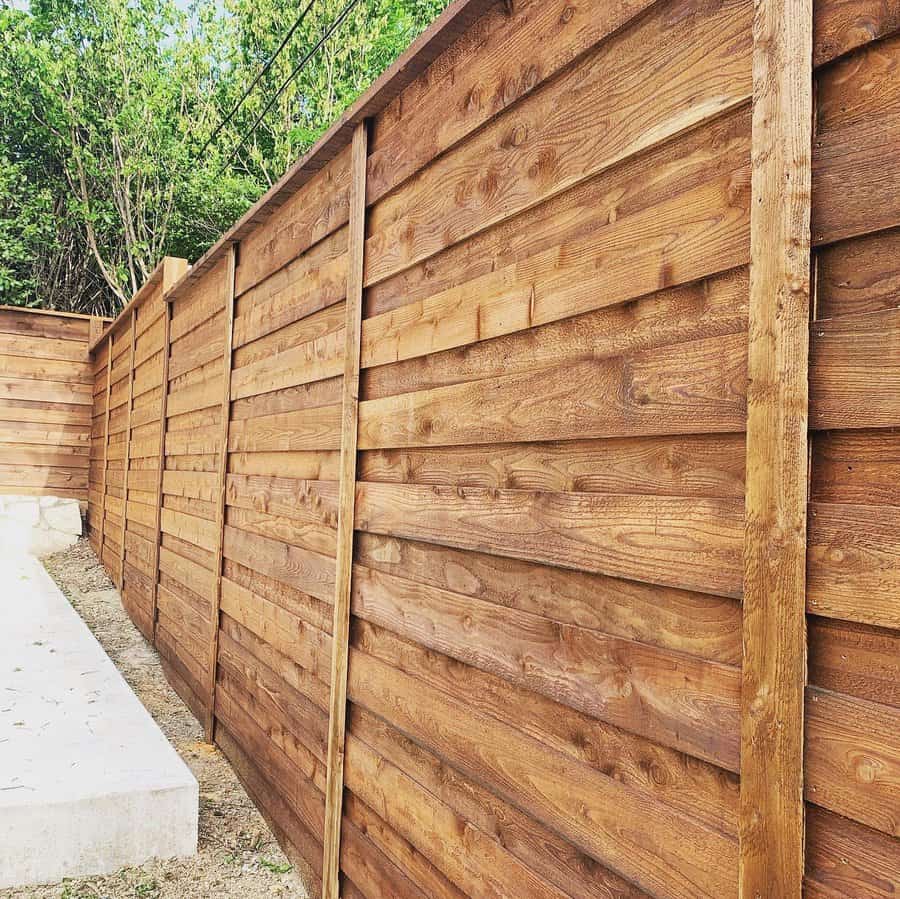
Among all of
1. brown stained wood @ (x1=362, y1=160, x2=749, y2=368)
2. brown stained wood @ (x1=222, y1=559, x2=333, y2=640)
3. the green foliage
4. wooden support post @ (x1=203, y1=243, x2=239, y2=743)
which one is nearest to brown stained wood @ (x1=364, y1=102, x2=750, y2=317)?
brown stained wood @ (x1=362, y1=160, x2=749, y2=368)

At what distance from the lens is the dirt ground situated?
2908mm

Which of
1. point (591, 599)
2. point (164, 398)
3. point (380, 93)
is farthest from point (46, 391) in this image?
point (591, 599)

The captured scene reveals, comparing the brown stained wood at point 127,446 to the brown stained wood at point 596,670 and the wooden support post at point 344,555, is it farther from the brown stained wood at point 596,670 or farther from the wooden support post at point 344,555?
the brown stained wood at point 596,670

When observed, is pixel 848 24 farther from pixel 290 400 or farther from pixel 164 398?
pixel 164 398

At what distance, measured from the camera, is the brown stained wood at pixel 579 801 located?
1.41m

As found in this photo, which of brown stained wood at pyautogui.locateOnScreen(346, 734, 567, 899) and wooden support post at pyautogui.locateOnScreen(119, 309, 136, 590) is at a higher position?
wooden support post at pyautogui.locateOnScreen(119, 309, 136, 590)

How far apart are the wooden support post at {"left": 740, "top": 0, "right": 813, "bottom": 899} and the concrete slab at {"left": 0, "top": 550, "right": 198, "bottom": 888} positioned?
7.68 ft

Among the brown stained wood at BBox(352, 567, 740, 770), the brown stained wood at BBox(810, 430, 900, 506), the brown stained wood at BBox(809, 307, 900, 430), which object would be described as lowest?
the brown stained wood at BBox(352, 567, 740, 770)

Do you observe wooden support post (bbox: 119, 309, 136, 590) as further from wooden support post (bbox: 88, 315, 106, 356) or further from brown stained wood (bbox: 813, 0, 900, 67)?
brown stained wood (bbox: 813, 0, 900, 67)

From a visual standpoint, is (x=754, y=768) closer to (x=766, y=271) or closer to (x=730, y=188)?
(x=766, y=271)

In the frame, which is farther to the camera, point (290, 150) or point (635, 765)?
point (290, 150)

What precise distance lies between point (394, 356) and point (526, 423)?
2.44 ft

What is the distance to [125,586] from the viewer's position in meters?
7.60

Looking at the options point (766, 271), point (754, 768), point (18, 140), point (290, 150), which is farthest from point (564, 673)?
point (18, 140)
